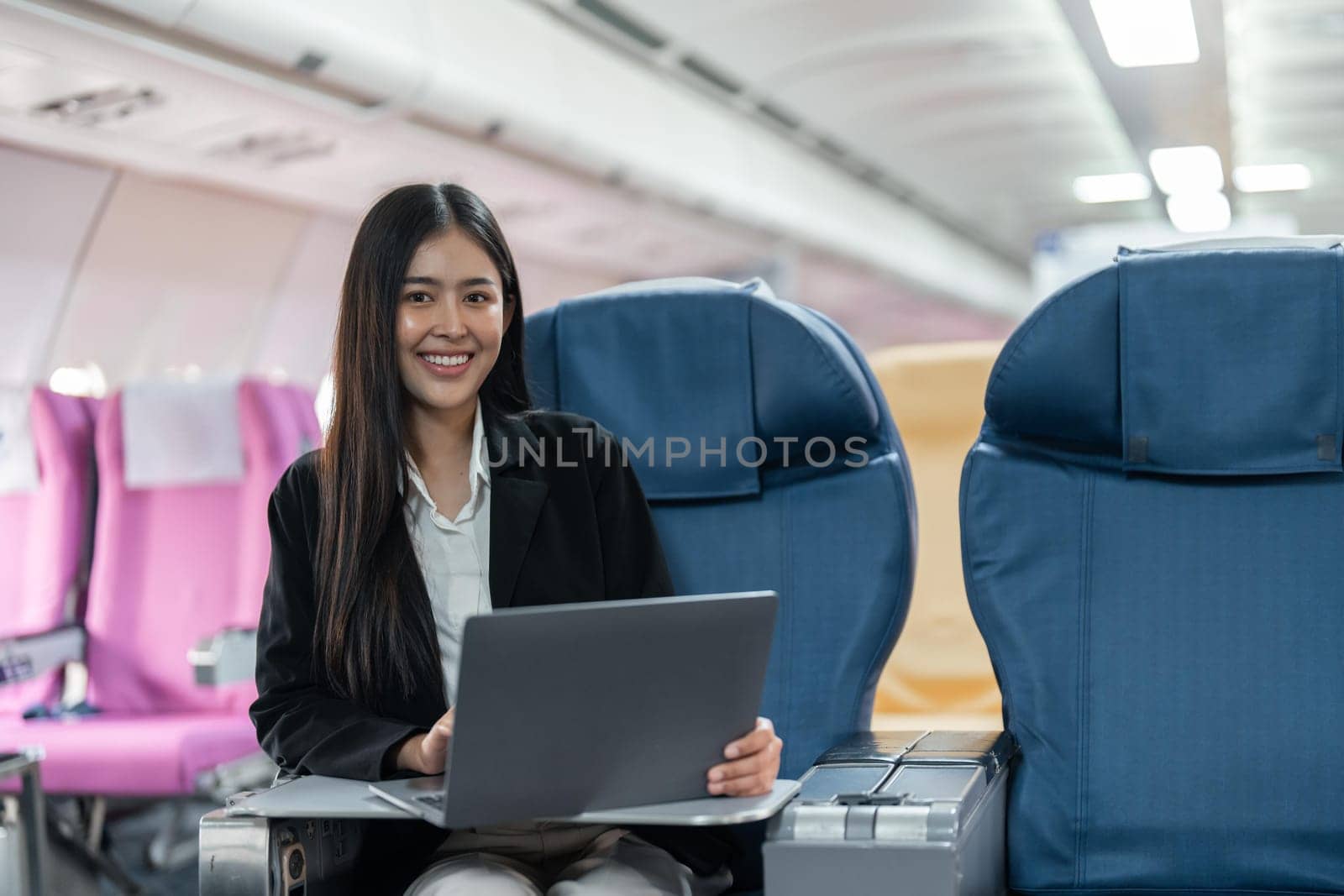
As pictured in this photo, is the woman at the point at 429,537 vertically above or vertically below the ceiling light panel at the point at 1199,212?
below

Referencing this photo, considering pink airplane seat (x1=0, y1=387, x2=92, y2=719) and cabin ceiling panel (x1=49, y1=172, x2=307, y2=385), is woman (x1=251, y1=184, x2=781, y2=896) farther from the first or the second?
cabin ceiling panel (x1=49, y1=172, x2=307, y2=385)

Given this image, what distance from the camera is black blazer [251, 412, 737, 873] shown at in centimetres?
187

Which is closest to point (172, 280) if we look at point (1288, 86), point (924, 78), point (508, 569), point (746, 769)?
point (924, 78)

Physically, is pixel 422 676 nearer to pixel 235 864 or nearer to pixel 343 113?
pixel 235 864

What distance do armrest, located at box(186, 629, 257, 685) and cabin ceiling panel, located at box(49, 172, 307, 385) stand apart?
8.62 feet

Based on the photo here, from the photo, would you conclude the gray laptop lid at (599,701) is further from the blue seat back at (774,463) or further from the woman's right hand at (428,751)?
the blue seat back at (774,463)

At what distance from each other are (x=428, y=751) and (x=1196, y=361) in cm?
119

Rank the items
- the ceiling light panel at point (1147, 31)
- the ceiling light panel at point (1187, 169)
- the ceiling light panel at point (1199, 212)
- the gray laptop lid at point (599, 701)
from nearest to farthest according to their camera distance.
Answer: the gray laptop lid at point (599, 701) < the ceiling light panel at point (1147, 31) < the ceiling light panel at point (1187, 169) < the ceiling light panel at point (1199, 212)

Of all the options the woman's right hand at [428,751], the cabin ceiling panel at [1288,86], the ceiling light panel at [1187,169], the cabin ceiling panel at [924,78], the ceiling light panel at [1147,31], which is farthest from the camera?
the ceiling light panel at [1187,169]

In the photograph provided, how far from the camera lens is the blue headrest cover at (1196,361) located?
2020mm

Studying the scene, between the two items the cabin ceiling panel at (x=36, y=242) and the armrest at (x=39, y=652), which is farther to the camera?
→ the cabin ceiling panel at (x=36, y=242)

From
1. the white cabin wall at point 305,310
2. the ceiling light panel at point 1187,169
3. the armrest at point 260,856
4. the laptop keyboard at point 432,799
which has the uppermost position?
the ceiling light panel at point 1187,169

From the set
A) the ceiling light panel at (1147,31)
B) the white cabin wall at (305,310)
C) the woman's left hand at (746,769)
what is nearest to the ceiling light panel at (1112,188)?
the ceiling light panel at (1147,31)

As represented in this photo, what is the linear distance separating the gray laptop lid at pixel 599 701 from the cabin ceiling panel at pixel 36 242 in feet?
14.4
